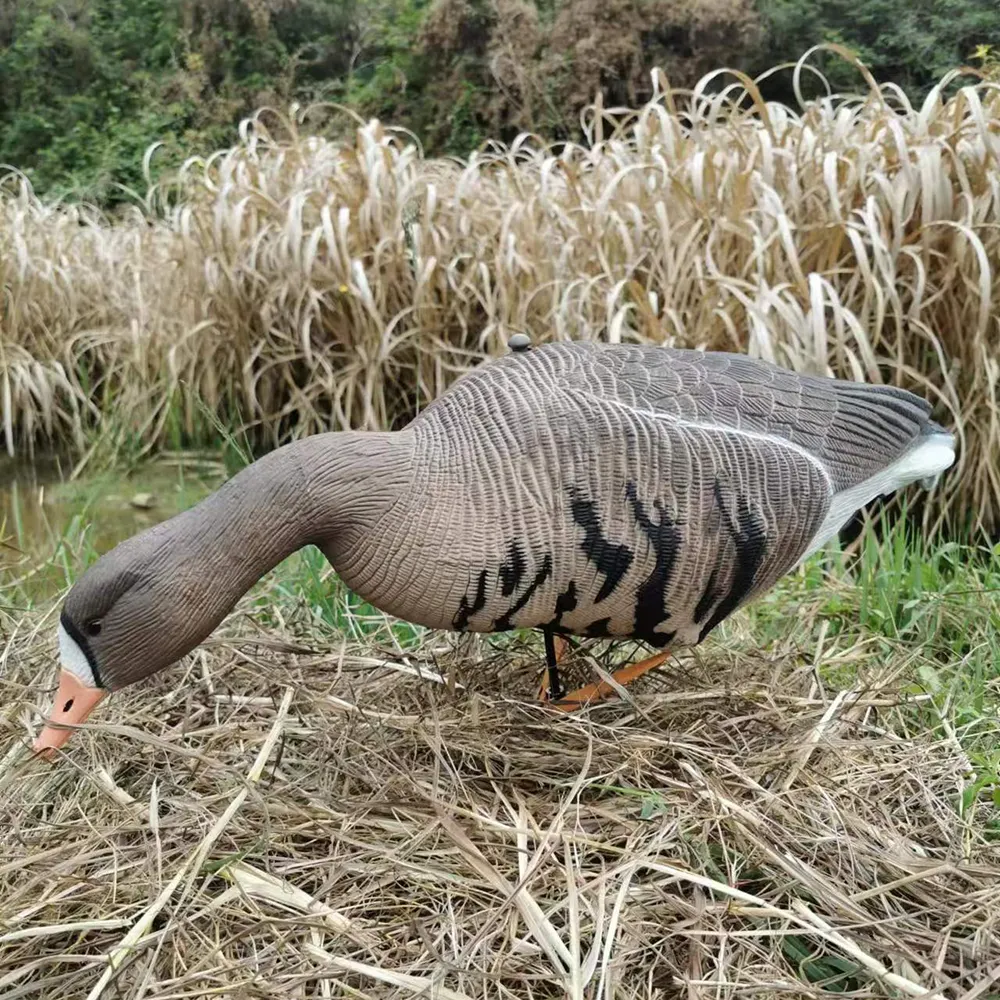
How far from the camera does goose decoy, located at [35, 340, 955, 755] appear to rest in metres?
0.89

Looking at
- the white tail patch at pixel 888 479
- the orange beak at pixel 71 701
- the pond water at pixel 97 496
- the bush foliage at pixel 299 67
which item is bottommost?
the pond water at pixel 97 496

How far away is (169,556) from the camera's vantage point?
34.7 inches

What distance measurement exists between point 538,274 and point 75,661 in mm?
1675

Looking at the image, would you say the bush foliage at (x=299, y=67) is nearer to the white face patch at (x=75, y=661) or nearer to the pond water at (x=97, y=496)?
the pond water at (x=97, y=496)

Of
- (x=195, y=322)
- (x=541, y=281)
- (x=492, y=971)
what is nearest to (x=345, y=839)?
(x=492, y=971)

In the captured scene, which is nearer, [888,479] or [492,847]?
[492,847]

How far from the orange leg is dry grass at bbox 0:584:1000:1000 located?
0.03 meters

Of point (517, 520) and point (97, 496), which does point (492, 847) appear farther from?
point (97, 496)

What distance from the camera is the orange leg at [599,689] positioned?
1141 mm

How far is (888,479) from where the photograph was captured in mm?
1146

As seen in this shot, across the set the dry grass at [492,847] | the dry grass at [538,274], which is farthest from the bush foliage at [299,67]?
the dry grass at [492,847]

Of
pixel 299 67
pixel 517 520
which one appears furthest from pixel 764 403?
pixel 299 67

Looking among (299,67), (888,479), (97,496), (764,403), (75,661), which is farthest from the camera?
(299,67)

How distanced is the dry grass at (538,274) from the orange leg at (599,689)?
3.18 ft
